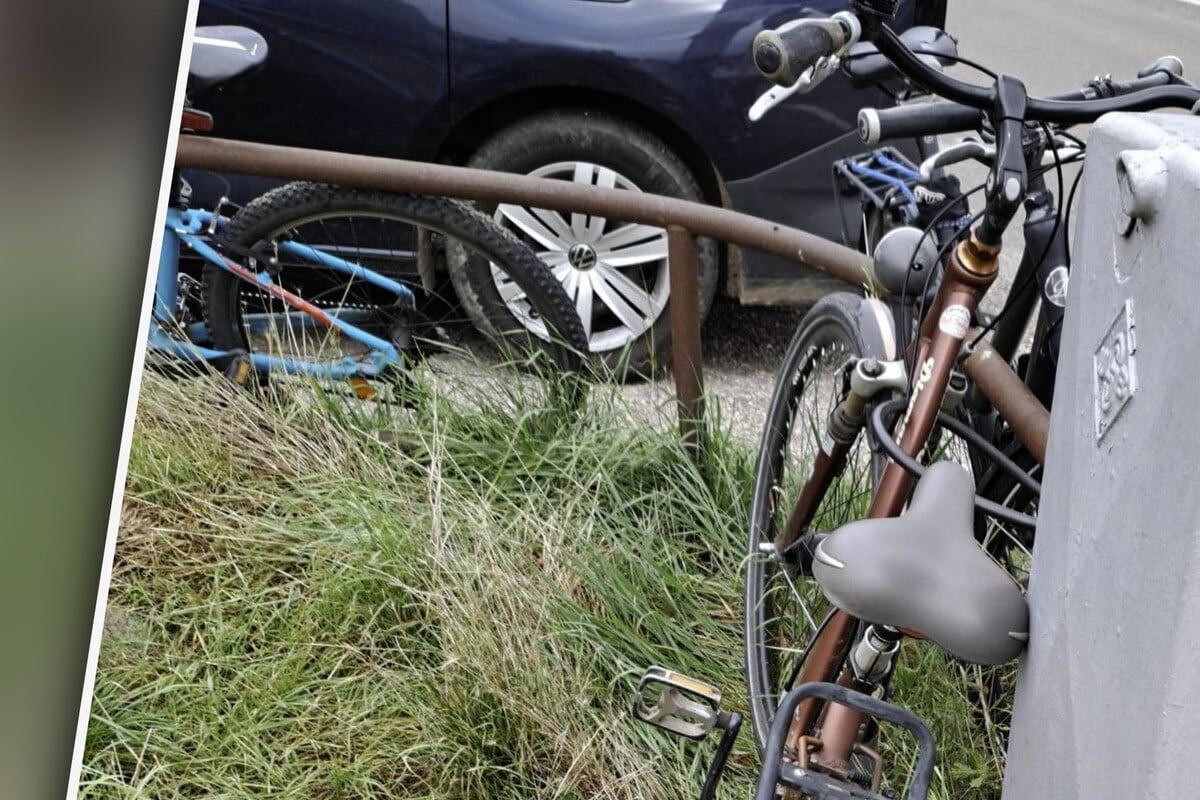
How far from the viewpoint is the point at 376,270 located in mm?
3607

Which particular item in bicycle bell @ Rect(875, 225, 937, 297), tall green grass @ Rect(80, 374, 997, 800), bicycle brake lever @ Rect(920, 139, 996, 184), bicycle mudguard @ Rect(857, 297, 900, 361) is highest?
bicycle brake lever @ Rect(920, 139, 996, 184)

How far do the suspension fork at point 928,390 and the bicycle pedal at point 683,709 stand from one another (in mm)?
225

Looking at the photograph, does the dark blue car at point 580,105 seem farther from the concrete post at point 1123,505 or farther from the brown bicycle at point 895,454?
the concrete post at point 1123,505

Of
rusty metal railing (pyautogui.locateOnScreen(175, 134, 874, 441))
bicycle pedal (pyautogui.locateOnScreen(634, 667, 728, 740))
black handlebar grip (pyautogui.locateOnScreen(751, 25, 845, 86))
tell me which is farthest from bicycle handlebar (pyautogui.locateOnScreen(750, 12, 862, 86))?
rusty metal railing (pyautogui.locateOnScreen(175, 134, 874, 441))

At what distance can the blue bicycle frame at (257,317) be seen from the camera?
341 centimetres

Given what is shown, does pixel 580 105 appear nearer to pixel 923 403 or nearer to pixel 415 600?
pixel 415 600

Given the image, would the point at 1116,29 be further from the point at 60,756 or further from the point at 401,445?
the point at 60,756

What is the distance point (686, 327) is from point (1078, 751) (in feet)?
7.36

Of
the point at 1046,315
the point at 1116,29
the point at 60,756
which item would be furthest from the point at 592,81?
the point at 1116,29

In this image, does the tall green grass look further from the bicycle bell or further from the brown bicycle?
the bicycle bell

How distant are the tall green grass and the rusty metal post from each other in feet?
0.37

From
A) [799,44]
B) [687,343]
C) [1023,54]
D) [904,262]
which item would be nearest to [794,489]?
[687,343]

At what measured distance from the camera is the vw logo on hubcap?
13.4 ft

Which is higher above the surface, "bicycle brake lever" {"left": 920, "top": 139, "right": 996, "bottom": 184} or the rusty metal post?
"bicycle brake lever" {"left": 920, "top": 139, "right": 996, "bottom": 184}
